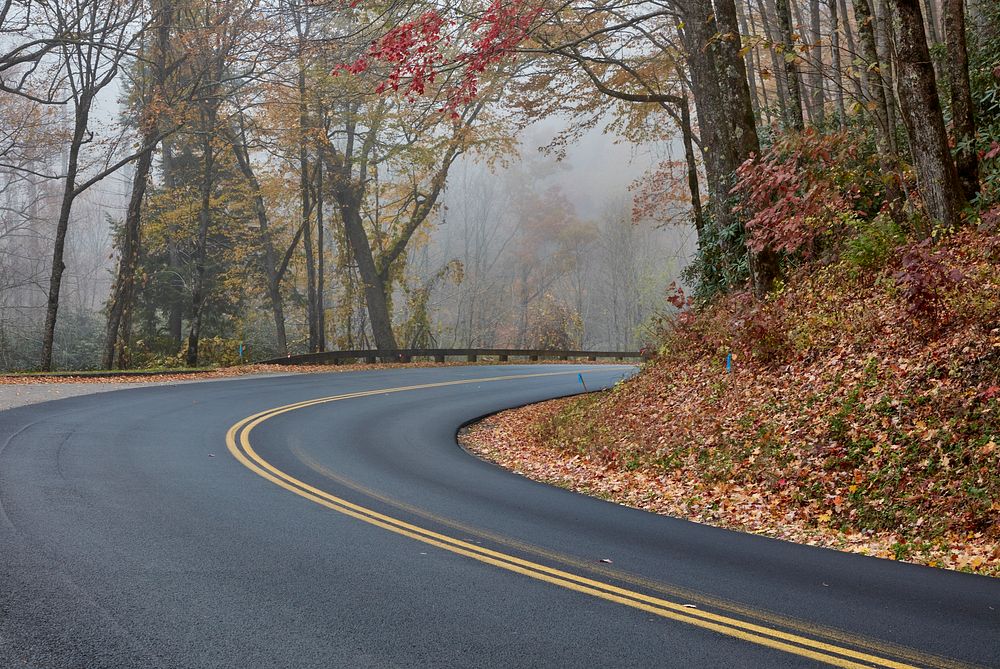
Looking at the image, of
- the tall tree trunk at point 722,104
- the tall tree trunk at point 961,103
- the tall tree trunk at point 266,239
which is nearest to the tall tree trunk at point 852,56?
the tall tree trunk at point 961,103

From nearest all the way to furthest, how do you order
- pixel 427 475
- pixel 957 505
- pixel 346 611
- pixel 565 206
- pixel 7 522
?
pixel 346 611 → pixel 7 522 → pixel 957 505 → pixel 427 475 → pixel 565 206

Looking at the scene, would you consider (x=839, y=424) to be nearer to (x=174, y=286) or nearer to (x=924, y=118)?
(x=924, y=118)

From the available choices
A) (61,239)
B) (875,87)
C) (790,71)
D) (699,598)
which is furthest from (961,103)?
(61,239)

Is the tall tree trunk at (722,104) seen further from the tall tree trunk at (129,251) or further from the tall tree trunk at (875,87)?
the tall tree trunk at (129,251)

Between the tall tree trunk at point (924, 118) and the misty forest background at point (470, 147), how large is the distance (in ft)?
0.09

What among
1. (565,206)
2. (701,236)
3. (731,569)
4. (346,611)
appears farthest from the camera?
(565,206)

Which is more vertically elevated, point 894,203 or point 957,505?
point 894,203

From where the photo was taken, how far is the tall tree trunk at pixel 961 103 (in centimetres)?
1120

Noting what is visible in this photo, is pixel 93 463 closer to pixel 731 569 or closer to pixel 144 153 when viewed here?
pixel 731 569

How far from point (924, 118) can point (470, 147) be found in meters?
27.4

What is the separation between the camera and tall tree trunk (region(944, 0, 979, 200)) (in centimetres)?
1120

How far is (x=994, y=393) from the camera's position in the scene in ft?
27.4

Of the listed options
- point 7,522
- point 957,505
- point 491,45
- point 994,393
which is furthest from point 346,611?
point 491,45

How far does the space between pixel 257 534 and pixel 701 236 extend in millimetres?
14897
